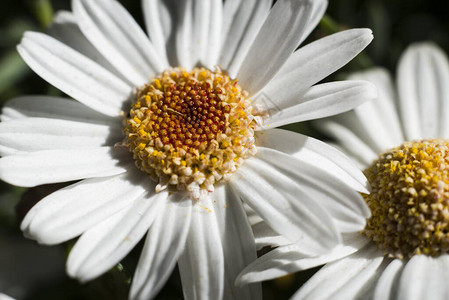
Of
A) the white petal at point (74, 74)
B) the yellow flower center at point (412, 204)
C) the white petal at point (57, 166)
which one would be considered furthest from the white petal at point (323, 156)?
the white petal at point (74, 74)

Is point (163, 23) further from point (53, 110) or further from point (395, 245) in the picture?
point (395, 245)

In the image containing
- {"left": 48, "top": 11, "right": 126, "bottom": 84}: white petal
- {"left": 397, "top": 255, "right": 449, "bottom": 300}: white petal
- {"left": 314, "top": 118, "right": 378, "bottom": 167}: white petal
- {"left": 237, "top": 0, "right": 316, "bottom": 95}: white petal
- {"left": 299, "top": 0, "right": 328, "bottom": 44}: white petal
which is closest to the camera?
{"left": 397, "top": 255, "right": 449, "bottom": 300}: white petal

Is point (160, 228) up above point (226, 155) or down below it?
below

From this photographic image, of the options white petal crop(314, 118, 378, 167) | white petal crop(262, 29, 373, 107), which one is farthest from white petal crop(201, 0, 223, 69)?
white petal crop(314, 118, 378, 167)

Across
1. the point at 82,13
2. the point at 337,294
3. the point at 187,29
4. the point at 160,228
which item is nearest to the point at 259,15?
the point at 187,29

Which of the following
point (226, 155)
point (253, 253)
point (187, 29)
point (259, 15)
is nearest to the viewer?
point (253, 253)

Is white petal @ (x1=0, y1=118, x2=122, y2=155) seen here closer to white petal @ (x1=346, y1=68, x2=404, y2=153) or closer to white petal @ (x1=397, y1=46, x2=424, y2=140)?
white petal @ (x1=346, y1=68, x2=404, y2=153)

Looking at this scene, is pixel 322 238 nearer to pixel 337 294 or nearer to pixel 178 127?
pixel 337 294
